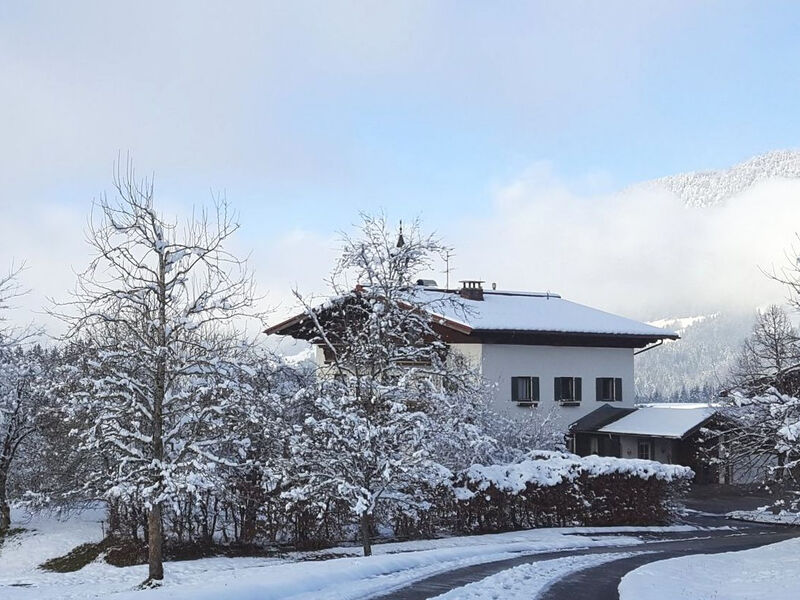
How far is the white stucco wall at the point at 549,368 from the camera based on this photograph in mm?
39531

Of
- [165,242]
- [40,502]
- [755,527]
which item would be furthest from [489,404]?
[165,242]

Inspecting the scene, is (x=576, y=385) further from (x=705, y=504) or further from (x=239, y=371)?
(x=239, y=371)

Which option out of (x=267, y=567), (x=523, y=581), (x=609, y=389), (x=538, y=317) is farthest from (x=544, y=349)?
(x=267, y=567)

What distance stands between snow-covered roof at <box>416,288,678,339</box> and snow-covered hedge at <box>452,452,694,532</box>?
37.0 feet

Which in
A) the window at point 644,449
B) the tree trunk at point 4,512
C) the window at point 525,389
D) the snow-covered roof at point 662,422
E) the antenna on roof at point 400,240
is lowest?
the tree trunk at point 4,512

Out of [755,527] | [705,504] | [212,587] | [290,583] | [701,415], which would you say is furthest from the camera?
[701,415]

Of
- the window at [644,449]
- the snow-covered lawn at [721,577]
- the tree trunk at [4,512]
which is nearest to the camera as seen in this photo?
the snow-covered lawn at [721,577]

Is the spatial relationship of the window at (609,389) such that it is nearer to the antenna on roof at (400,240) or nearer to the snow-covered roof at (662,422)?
the snow-covered roof at (662,422)

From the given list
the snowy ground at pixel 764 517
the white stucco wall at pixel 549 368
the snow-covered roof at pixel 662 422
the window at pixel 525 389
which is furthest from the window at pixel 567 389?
the snowy ground at pixel 764 517

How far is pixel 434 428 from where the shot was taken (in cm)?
2092

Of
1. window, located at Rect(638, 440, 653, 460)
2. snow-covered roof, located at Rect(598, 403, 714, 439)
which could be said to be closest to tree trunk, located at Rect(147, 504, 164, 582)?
snow-covered roof, located at Rect(598, 403, 714, 439)

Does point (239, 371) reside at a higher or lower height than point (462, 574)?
higher

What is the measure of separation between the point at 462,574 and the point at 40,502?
1493cm

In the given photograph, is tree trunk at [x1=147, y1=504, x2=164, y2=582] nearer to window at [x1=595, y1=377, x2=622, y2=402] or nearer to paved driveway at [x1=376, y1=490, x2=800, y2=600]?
paved driveway at [x1=376, y1=490, x2=800, y2=600]
